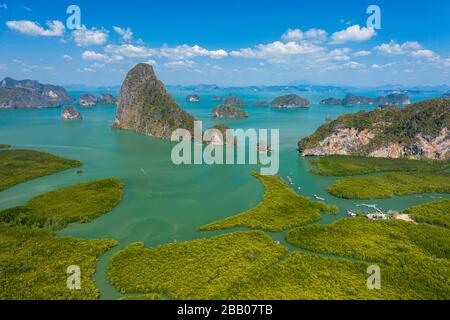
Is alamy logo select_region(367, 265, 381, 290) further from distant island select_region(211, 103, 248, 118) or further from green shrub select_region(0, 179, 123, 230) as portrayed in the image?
distant island select_region(211, 103, 248, 118)

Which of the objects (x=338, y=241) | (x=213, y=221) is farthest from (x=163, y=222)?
(x=338, y=241)

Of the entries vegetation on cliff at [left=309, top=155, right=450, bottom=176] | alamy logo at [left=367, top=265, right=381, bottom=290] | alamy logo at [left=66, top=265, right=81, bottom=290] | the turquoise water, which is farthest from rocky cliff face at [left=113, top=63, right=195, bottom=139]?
alamy logo at [left=367, top=265, right=381, bottom=290]

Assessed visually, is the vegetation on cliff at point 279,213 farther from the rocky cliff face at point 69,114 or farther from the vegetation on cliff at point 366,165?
the rocky cliff face at point 69,114

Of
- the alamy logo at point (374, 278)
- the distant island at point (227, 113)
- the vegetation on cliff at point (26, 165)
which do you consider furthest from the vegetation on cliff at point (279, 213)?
the distant island at point (227, 113)

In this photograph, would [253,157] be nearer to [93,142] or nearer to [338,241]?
[338,241]

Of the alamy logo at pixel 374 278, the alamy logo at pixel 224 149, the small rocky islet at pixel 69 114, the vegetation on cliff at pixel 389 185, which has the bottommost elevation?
the alamy logo at pixel 374 278
